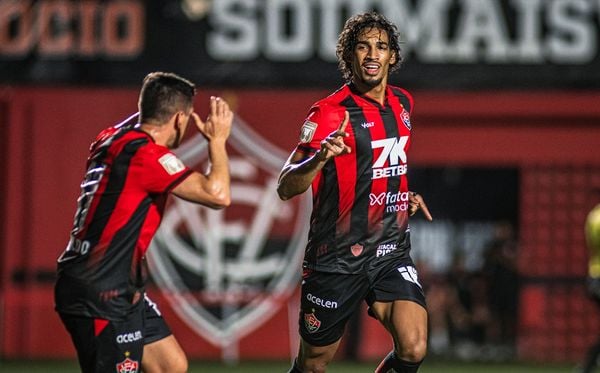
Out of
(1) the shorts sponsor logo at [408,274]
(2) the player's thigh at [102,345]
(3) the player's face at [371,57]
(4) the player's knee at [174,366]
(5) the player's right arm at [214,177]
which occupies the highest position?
(3) the player's face at [371,57]

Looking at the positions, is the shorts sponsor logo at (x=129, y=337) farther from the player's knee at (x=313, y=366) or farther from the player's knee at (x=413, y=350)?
the player's knee at (x=413, y=350)

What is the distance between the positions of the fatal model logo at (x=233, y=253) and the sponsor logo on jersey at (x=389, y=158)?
6353 millimetres

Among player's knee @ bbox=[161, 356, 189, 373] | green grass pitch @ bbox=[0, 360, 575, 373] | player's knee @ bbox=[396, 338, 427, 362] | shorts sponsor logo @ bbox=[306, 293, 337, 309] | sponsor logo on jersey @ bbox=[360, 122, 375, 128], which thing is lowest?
green grass pitch @ bbox=[0, 360, 575, 373]

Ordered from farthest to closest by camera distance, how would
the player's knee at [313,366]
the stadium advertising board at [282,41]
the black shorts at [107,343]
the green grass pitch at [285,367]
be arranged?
the stadium advertising board at [282,41]
the green grass pitch at [285,367]
the player's knee at [313,366]
the black shorts at [107,343]

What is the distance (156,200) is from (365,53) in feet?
5.10

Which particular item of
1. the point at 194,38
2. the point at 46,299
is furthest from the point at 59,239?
the point at 194,38

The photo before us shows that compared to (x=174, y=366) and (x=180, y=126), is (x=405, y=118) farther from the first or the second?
(x=174, y=366)

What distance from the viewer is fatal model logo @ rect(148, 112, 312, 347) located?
519 inches

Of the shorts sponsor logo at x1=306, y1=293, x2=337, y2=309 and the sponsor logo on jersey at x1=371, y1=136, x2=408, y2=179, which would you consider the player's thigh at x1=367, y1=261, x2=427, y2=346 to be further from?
the sponsor logo on jersey at x1=371, y1=136, x2=408, y2=179

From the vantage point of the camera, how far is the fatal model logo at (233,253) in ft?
43.3

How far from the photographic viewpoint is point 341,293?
22.7 ft

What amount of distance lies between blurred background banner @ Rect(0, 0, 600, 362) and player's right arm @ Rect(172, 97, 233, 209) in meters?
6.33

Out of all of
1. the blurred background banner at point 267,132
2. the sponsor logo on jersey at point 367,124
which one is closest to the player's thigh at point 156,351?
the sponsor logo on jersey at point 367,124

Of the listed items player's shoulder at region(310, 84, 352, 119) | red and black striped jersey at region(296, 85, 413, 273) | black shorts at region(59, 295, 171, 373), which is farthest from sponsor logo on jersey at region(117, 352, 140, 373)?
player's shoulder at region(310, 84, 352, 119)
